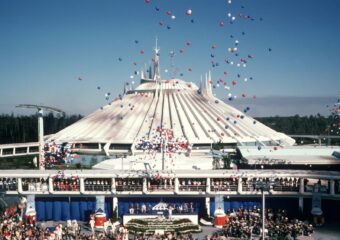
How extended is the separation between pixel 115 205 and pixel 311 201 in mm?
12013

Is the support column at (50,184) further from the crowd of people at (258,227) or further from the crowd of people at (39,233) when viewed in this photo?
the crowd of people at (258,227)

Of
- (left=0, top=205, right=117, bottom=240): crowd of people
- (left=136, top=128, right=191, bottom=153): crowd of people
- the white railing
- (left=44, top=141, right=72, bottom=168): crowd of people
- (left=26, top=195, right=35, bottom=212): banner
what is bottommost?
(left=0, top=205, right=117, bottom=240): crowd of people

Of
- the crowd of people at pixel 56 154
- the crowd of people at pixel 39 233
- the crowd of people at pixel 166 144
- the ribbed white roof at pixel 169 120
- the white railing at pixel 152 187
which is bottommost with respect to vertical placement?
the crowd of people at pixel 39 233

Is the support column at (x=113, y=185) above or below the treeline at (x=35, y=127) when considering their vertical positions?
below

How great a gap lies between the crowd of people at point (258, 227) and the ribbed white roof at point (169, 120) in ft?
56.5

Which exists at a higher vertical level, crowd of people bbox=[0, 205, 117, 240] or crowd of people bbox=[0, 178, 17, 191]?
Result: crowd of people bbox=[0, 178, 17, 191]

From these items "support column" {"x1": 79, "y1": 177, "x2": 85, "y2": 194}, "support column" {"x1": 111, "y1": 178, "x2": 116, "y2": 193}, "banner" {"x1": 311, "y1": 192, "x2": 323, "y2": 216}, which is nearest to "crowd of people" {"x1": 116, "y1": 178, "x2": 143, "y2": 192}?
"support column" {"x1": 111, "y1": 178, "x2": 116, "y2": 193}

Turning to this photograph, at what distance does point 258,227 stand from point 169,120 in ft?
85.4

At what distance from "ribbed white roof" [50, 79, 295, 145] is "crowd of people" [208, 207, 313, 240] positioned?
56.5 ft

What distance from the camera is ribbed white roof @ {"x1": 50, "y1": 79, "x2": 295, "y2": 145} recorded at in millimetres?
44594

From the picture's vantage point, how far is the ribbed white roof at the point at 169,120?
1756 inches

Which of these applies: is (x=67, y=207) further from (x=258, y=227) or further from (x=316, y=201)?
(x=316, y=201)

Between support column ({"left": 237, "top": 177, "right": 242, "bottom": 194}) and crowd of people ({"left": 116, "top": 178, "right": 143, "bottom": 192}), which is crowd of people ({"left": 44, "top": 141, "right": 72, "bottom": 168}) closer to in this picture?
crowd of people ({"left": 116, "top": 178, "right": 143, "bottom": 192})

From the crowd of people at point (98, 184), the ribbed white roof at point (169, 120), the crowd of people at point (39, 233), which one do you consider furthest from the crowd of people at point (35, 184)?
the ribbed white roof at point (169, 120)
